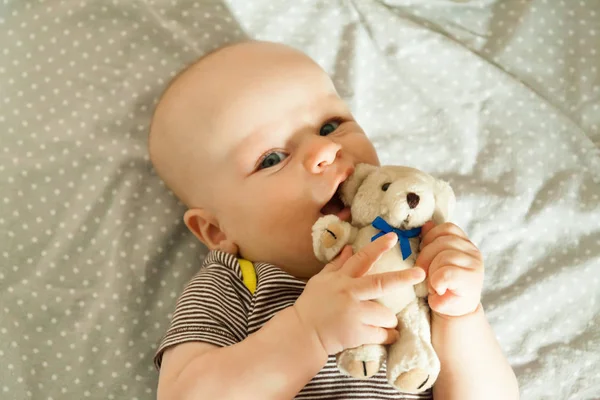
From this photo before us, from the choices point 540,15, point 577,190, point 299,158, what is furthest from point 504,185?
point 299,158

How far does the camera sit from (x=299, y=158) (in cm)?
94

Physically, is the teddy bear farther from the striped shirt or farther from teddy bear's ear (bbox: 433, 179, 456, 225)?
the striped shirt

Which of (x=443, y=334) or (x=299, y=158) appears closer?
(x=443, y=334)

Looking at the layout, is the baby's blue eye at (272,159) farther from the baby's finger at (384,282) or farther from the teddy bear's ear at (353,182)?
the baby's finger at (384,282)

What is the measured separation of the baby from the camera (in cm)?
79

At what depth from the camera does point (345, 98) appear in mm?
1372

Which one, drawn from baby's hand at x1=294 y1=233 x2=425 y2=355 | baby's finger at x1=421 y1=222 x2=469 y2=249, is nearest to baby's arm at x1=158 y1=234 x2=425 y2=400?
baby's hand at x1=294 y1=233 x2=425 y2=355

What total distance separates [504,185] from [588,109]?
1.02ft

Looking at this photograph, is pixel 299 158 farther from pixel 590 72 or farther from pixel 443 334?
pixel 590 72

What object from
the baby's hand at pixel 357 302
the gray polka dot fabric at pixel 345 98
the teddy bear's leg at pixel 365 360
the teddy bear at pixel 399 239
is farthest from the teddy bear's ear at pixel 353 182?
the gray polka dot fabric at pixel 345 98

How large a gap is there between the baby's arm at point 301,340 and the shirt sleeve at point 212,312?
0.08 feet

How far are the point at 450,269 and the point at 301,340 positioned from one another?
214 millimetres

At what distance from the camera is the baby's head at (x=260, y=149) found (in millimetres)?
933

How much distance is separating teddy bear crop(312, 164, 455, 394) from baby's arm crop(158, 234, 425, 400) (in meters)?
0.02
